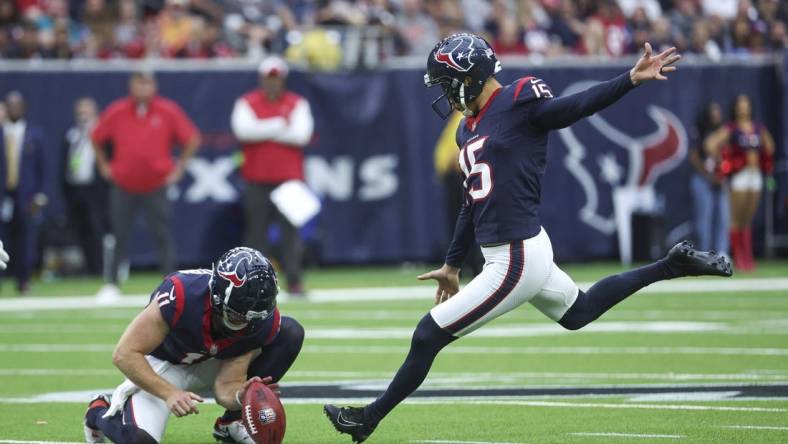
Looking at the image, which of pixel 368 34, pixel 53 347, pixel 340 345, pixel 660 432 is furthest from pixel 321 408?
pixel 368 34

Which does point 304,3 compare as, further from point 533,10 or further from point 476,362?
point 476,362

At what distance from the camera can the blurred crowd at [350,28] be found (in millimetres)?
16906

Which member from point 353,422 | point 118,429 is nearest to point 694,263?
point 353,422

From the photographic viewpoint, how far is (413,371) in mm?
5953

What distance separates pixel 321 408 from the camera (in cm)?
721

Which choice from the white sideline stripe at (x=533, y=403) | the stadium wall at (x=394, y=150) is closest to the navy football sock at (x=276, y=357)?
the white sideline stripe at (x=533, y=403)

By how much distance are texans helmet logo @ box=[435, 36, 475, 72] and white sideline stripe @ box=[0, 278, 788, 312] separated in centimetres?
706

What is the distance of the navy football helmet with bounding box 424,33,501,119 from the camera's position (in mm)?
6184

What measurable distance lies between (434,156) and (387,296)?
11.8 feet

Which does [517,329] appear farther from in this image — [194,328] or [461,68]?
[194,328]

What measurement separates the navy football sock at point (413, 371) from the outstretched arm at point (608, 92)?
983 millimetres

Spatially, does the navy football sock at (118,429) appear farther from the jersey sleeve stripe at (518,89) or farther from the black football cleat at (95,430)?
the jersey sleeve stripe at (518,89)

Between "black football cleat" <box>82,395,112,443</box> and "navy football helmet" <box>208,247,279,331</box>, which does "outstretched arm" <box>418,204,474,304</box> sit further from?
"black football cleat" <box>82,395,112,443</box>

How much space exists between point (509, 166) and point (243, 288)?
1267mm
